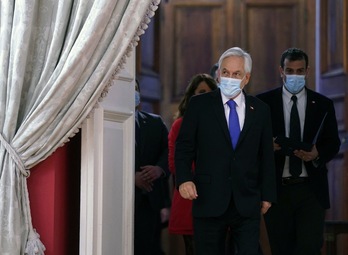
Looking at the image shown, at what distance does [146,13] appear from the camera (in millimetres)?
5219

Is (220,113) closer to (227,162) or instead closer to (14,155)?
(227,162)

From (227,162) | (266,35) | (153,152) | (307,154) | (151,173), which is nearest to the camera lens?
(227,162)

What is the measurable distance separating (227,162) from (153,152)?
1.75m

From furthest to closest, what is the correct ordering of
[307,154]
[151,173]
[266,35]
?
[266,35] → [151,173] → [307,154]

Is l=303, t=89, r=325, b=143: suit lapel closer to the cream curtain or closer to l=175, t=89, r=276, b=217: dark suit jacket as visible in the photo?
l=175, t=89, r=276, b=217: dark suit jacket

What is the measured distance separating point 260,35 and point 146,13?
3.83 metres

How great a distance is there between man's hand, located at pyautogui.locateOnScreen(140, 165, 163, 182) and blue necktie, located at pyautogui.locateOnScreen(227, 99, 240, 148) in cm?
149

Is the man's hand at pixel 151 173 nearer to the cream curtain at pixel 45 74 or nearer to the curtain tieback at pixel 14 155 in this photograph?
the cream curtain at pixel 45 74

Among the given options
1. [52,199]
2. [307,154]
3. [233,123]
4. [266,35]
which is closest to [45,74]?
[52,199]

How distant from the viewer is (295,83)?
639 centimetres

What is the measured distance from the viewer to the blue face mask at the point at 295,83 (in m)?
6.39

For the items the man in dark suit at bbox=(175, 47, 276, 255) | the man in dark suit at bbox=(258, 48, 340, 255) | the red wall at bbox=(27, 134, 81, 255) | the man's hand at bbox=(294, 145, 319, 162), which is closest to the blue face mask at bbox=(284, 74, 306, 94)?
the man in dark suit at bbox=(258, 48, 340, 255)

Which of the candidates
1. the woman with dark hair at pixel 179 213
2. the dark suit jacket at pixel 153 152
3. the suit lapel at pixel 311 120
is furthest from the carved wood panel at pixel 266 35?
the suit lapel at pixel 311 120

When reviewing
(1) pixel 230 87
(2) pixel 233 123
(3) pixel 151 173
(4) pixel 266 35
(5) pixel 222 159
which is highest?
(4) pixel 266 35
